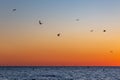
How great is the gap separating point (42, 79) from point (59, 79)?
3.82 meters

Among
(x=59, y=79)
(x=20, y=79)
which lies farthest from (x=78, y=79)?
(x=20, y=79)

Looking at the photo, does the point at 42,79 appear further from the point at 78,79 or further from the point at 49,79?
the point at 78,79

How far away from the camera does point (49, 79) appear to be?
3474 inches

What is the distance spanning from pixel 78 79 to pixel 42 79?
7.50 metres

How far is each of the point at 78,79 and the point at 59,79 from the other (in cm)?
393

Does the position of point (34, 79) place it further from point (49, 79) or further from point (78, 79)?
point (78, 79)

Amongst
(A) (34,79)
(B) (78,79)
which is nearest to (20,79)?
(A) (34,79)

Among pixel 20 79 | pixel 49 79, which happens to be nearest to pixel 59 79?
pixel 49 79

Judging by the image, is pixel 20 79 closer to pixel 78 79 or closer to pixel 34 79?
pixel 34 79

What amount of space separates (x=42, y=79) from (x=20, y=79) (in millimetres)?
4586

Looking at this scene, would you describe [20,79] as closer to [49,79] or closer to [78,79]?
[49,79]

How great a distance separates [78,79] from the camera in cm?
8838

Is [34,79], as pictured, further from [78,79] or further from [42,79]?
[78,79]

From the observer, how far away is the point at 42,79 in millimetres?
87000
